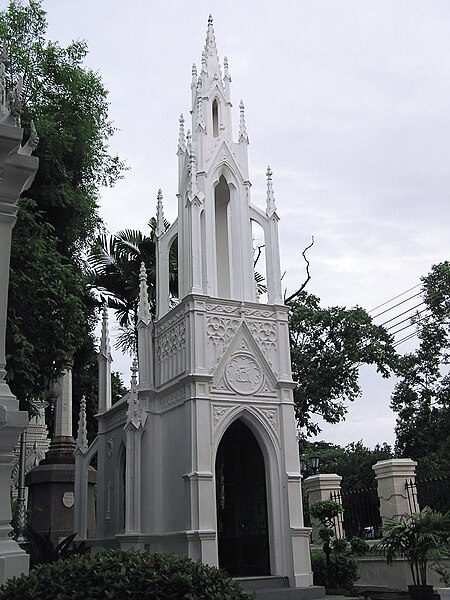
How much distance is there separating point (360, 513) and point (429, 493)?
2288 millimetres

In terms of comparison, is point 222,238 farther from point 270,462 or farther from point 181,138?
point 270,462

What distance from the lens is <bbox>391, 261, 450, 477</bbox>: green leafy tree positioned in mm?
25719

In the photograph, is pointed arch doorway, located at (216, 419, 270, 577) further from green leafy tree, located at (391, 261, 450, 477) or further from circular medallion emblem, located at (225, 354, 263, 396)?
green leafy tree, located at (391, 261, 450, 477)

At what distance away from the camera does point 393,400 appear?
27828 millimetres

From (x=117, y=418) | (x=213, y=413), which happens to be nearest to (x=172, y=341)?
(x=213, y=413)

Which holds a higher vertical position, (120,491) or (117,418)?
(117,418)

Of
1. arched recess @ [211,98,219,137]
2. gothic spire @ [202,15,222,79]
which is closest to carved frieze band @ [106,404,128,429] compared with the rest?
arched recess @ [211,98,219,137]

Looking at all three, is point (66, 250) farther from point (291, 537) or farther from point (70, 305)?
point (291, 537)

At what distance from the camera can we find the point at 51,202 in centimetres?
1580

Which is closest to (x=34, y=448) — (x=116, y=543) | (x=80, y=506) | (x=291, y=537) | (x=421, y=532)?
(x=80, y=506)

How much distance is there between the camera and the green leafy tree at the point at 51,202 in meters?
13.2

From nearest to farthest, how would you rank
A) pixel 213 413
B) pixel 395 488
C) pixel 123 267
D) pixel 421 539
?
pixel 421 539, pixel 213 413, pixel 395 488, pixel 123 267

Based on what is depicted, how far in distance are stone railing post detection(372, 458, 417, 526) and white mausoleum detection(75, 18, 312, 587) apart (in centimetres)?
253

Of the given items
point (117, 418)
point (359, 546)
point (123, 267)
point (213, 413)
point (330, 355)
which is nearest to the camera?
point (213, 413)
